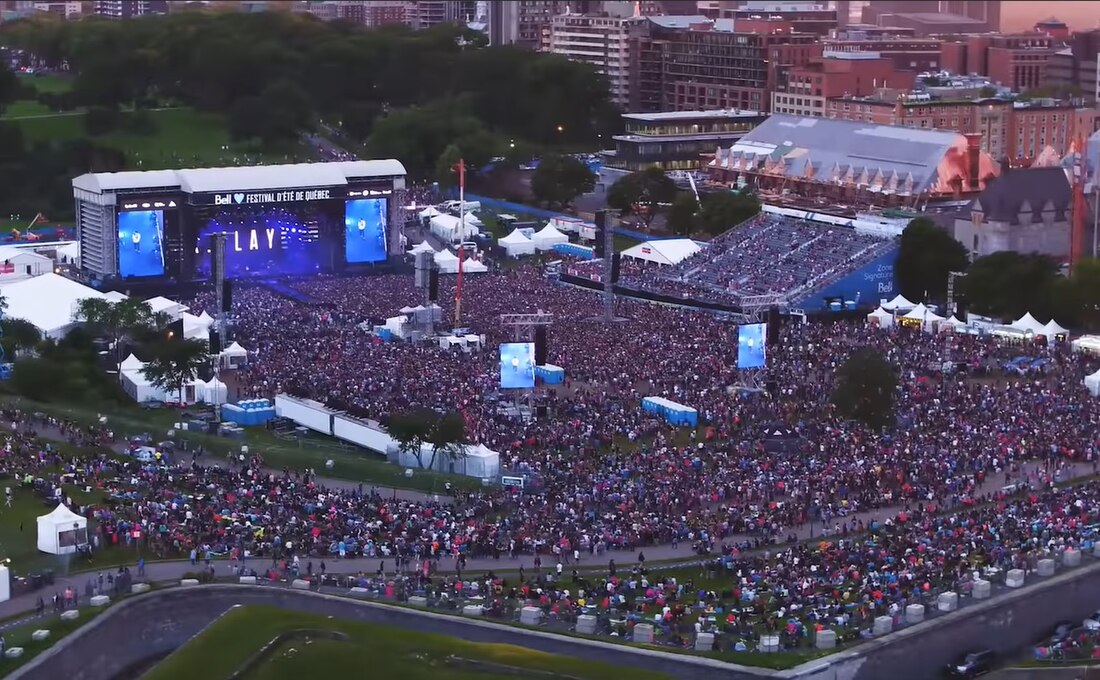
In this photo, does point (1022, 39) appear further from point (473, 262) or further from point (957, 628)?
point (957, 628)

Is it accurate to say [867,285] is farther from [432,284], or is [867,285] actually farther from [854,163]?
[854,163]

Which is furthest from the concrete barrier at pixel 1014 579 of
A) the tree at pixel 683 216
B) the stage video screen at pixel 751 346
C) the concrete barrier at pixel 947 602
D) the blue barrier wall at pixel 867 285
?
the tree at pixel 683 216

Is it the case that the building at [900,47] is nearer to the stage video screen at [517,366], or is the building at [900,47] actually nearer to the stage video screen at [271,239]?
the stage video screen at [271,239]

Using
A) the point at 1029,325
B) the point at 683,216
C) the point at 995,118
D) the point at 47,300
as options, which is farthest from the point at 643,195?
the point at 47,300

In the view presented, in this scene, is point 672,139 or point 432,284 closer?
point 432,284

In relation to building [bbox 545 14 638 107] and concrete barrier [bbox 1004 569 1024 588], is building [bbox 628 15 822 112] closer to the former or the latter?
building [bbox 545 14 638 107]

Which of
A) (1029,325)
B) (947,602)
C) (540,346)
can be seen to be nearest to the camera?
(947,602)
